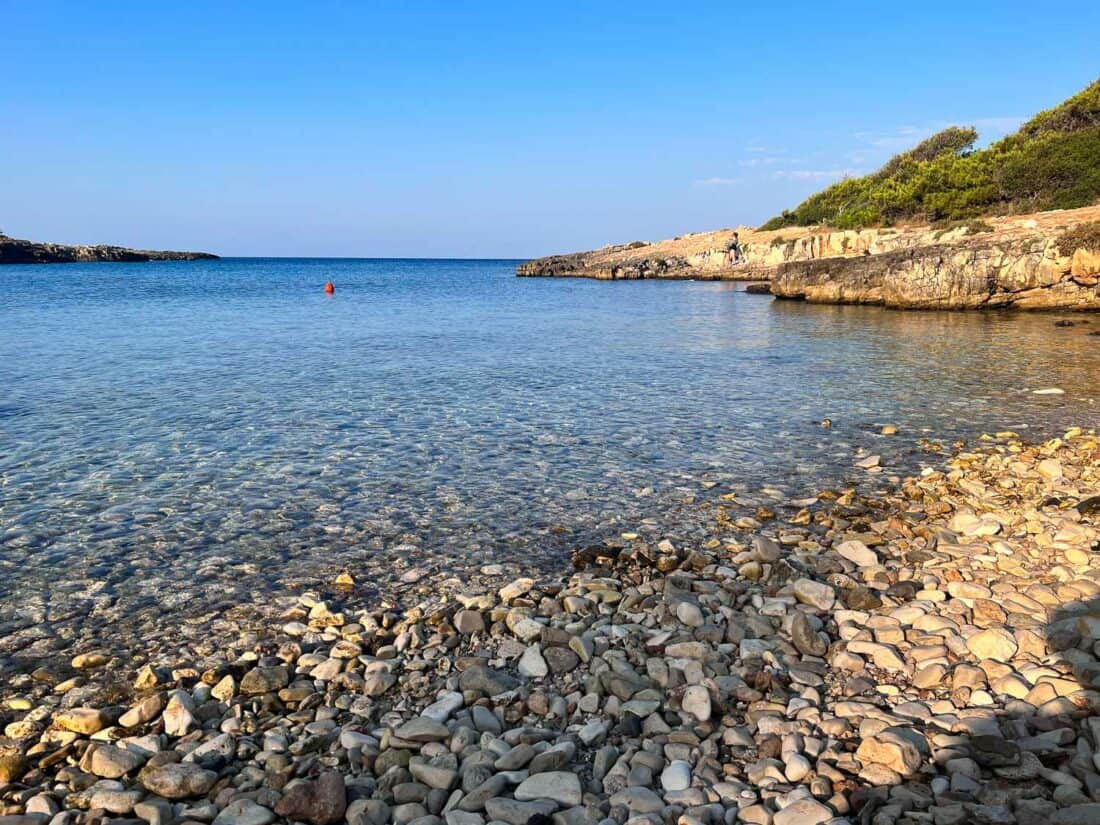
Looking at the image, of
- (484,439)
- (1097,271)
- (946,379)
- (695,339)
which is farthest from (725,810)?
A: (1097,271)

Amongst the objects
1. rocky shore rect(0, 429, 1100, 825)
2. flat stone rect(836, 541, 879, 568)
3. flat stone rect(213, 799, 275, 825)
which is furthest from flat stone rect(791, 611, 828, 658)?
flat stone rect(213, 799, 275, 825)

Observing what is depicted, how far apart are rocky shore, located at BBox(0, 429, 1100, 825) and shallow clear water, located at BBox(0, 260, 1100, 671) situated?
115cm

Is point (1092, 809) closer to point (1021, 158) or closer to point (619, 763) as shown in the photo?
point (619, 763)

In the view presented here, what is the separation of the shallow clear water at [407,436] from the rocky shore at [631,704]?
3.78 ft

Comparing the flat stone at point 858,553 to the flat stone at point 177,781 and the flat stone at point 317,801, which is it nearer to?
the flat stone at point 317,801

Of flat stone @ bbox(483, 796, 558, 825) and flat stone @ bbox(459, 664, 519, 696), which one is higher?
flat stone @ bbox(483, 796, 558, 825)

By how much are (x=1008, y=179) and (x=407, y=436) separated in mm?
46838

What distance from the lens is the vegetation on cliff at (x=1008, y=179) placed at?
41281 millimetres

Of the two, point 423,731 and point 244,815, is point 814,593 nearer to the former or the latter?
point 423,731

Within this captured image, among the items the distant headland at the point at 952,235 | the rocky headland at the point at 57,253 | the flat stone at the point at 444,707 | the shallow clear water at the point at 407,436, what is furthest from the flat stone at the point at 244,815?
the rocky headland at the point at 57,253

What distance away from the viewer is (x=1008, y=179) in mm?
44688

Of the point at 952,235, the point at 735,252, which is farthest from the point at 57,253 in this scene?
the point at 952,235

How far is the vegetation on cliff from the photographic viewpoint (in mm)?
41281

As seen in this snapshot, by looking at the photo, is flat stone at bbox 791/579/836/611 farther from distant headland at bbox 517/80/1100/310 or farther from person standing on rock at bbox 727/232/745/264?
person standing on rock at bbox 727/232/745/264
